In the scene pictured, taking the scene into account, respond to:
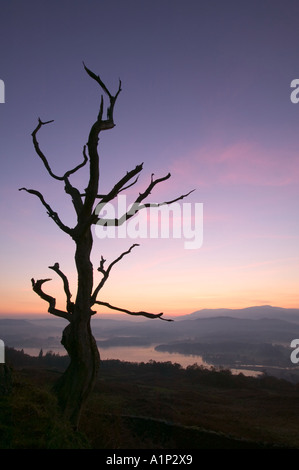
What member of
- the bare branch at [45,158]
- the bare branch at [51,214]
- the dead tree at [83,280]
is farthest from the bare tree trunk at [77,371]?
the bare branch at [45,158]

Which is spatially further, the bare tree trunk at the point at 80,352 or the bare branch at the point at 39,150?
the bare branch at the point at 39,150

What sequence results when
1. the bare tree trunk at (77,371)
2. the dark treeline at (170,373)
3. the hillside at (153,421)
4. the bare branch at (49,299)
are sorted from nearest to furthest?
the hillside at (153,421)
the bare tree trunk at (77,371)
the bare branch at (49,299)
the dark treeline at (170,373)

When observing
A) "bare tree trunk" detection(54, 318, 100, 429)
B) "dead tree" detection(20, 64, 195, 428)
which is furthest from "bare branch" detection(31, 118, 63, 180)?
"bare tree trunk" detection(54, 318, 100, 429)

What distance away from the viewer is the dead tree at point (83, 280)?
8.03 metres

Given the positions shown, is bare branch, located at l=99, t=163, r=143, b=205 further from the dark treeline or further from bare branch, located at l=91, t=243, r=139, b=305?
the dark treeline

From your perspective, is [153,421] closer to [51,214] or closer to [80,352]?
[80,352]

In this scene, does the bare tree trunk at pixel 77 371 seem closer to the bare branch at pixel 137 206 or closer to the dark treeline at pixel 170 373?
the bare branch at pixel 137 206

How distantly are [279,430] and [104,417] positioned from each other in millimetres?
11706

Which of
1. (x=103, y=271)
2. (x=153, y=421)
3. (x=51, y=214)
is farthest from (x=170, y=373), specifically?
(x=51, y=214)

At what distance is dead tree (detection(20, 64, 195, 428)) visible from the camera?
8031 millimetres

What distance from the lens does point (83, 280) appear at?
8.84m

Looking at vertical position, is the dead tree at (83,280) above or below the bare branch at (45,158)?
below
